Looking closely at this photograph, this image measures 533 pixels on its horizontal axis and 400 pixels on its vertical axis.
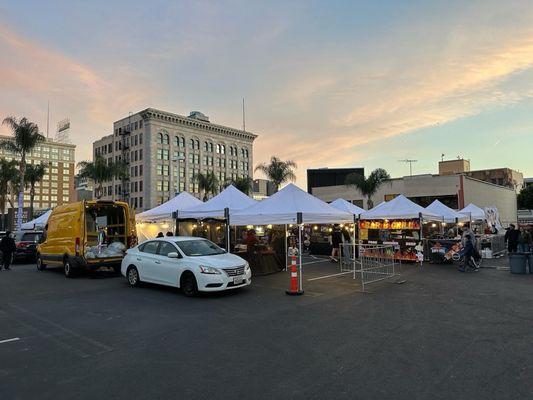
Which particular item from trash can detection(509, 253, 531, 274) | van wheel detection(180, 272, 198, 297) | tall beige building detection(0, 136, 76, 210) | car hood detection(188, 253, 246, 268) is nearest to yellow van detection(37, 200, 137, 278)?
van wheel detection(180, 272, 198, 297)

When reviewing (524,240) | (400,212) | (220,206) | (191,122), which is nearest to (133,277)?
(220,206)

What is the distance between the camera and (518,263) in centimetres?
1457

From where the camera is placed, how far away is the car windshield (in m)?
11.1

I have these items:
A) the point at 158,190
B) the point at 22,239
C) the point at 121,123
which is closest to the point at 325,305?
the point at 22,239

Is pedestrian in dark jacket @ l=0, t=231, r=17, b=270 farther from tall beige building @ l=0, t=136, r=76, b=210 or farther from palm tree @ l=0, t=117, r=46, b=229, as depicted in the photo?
tall beige building @ l=0, t=136, r=76, b=210

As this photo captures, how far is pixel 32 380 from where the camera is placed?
15.9 ft

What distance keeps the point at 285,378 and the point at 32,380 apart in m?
3.10

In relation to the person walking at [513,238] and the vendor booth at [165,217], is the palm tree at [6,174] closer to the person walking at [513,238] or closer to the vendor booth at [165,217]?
the vendor booth at [165,217]

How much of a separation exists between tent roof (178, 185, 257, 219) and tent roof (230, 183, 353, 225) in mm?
2124

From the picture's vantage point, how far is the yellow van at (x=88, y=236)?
46.4 ft

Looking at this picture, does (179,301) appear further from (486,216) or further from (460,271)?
(486,216)

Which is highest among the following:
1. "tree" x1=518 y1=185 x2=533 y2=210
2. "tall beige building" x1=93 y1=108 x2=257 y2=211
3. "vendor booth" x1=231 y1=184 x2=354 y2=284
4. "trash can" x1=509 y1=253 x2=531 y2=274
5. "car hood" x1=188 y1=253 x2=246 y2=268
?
"tall beige building" x1=93 y1=108 x2=257 y2=211

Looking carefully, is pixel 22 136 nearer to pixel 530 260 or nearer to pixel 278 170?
pixel 278 170

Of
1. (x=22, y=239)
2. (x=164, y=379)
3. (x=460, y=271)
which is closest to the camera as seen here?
(x=164, y=379)
